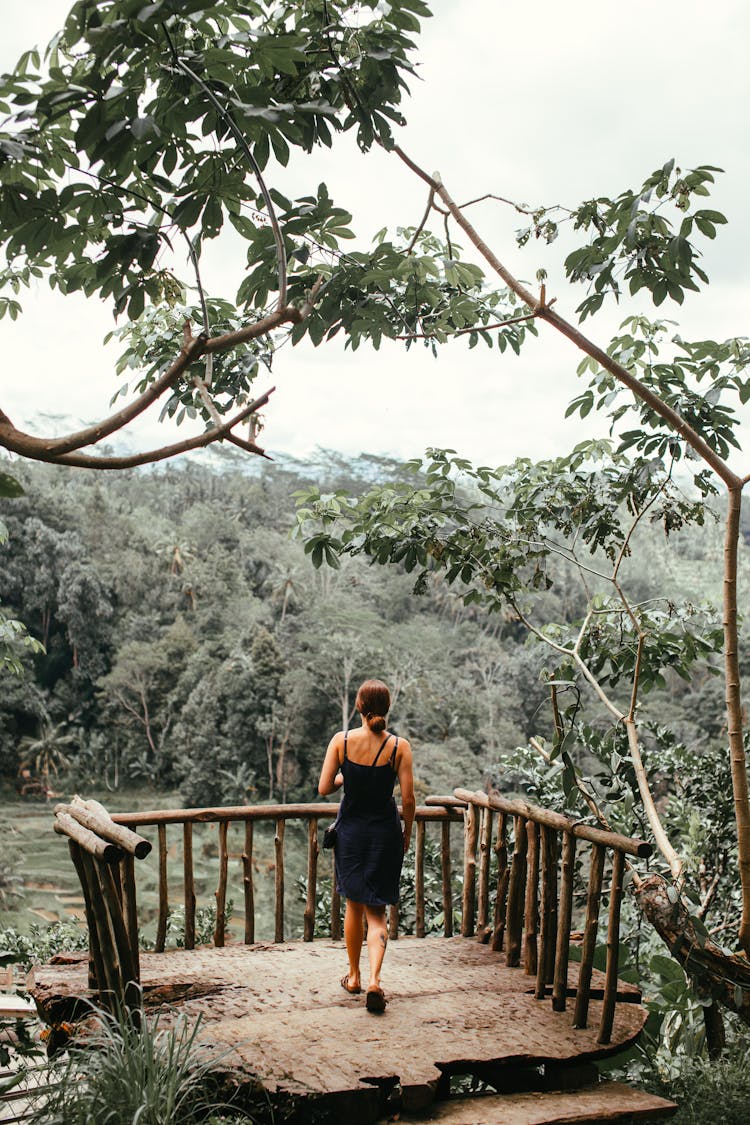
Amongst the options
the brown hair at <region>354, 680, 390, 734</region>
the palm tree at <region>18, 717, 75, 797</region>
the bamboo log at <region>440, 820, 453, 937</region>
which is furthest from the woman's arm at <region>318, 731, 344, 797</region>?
the palm tree at <region>18, 717, 75, 797</region>

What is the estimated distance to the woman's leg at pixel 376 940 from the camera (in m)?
2.96

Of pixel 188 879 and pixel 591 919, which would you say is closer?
pixel 591 919

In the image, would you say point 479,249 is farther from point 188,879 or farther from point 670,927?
point 188,879

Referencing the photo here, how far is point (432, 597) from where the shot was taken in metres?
24.4

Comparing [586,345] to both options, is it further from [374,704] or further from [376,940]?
[376,940]

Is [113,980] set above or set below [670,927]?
below

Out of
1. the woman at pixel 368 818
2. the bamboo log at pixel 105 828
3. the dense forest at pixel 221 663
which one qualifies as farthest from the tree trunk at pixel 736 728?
the dense forest at pixel 221 663

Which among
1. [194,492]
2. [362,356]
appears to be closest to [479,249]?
[194,492]

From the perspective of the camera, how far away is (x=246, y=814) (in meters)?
3.85

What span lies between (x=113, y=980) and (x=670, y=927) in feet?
5.71

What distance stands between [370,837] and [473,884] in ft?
3.45

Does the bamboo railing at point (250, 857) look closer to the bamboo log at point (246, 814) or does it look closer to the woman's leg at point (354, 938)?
the bamboo log at point (246, 814)

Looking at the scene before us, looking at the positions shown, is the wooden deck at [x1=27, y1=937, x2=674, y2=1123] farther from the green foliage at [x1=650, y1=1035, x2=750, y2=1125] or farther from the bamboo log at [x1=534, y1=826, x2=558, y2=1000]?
the green foliage at [x1=650, y1=1035, x2=750, y2=1125]

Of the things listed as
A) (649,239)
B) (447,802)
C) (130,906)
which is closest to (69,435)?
(130,906)
